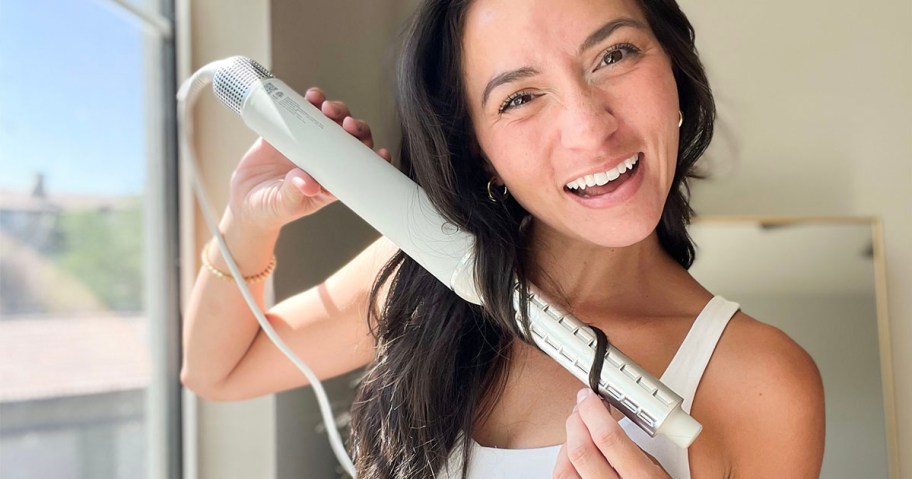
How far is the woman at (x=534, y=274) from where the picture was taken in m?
0.64

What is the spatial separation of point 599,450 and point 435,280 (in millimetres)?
262

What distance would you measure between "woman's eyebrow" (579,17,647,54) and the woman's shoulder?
0.27 metres

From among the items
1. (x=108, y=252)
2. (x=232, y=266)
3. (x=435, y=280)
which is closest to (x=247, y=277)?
(x=232, y=266)

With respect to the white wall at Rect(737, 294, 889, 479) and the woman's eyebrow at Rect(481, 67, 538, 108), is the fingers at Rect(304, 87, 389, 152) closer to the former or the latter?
the woman's eyebrow at Rect(481, 67, 538, 108)

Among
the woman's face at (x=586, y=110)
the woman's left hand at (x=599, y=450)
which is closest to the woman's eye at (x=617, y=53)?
the woman's face at (x=586, y=110)

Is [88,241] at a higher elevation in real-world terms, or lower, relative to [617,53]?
lower

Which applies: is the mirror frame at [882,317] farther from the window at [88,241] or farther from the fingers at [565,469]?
the fingers at [565,469]

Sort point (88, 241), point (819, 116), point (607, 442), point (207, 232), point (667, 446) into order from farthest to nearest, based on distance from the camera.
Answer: point (819, 116) < point (207, 232) < point (88, 241) < point (667, 446) < point (607, 442)

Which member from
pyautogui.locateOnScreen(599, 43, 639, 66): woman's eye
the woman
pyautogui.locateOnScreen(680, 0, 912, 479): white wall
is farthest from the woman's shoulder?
pyautogui.locateOnScreen(680, 0, 912, 479): white wall

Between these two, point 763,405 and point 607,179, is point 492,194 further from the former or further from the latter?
point 763,405

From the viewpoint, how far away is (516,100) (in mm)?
668

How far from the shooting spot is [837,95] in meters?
1.81

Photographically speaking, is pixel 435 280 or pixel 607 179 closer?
pixel 607 179

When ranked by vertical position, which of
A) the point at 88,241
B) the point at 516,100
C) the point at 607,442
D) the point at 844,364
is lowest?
the point at 844,364
